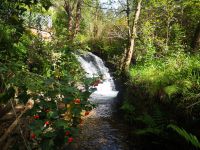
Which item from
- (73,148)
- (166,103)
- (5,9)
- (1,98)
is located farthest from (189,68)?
(1,98)

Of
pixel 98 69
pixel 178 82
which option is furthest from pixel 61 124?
pixel 98 69

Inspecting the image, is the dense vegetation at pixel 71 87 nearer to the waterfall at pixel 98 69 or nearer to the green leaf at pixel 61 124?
the green leaf at pixel 61 124

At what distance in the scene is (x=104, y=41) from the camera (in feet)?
64.1

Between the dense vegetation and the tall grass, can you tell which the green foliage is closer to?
the dense vegetation

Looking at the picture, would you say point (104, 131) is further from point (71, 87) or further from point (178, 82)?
point (71, 87)

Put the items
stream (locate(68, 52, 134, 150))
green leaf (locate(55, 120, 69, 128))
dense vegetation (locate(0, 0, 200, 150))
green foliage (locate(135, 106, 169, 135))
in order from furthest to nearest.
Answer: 1. stream (locate(68, 52, 134, 150))
2. green foliage (locate(135, 106, 169, 135))
3. dense vegetation (locate(0, 0, 200, 150))
4. green leaf (locate(55, 120, 69, 128))

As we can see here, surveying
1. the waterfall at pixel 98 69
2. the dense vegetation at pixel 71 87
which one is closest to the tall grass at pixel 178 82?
the dense vegetation at pixel 71 87

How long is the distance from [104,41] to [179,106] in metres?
13.7

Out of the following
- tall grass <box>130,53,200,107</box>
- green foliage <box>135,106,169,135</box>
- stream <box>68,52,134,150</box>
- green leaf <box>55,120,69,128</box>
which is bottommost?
stream <box>68,52,134,150</box>

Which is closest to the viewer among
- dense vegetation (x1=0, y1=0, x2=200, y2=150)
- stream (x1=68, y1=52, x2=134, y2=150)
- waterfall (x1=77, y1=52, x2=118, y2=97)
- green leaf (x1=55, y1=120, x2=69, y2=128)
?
green leaf (x1=55, y1=120, x2=69, y2=128)

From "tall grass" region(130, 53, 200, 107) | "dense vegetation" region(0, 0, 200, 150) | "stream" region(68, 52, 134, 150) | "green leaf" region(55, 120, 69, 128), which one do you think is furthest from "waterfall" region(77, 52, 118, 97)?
"green leaf" region(55, 120, 69, 128)

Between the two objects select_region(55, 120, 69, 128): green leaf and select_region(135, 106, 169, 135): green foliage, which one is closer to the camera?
select_region(55, 120, 69, 128): green leaf

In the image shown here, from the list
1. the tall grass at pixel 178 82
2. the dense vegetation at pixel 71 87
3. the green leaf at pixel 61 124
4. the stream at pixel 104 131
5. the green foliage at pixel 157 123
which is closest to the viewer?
the green leaf at pixel 61 124

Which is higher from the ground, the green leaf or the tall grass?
the green leaf
